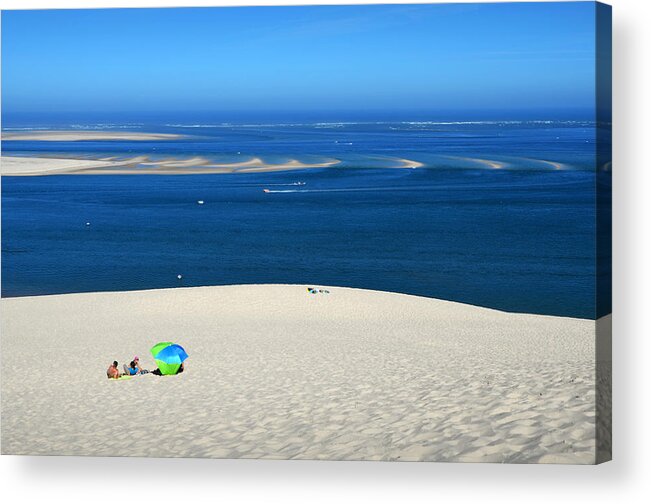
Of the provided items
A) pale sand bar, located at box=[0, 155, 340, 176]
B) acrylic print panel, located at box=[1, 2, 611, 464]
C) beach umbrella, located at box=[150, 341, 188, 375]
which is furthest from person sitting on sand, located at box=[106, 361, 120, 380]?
pale sand bar, located at box=[0, 155, 340, 176]

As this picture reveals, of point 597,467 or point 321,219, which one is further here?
point 321,219

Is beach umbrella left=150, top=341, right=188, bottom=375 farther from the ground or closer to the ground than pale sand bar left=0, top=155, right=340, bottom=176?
closer to the ground

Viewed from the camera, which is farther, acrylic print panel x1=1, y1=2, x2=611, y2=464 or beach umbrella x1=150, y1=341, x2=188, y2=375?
beach umbrella x1=150, y1=341, x2=188, y2=375

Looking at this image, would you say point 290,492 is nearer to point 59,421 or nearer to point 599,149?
point 59,421

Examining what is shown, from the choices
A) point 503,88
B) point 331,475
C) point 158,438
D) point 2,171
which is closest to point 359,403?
point 331,475

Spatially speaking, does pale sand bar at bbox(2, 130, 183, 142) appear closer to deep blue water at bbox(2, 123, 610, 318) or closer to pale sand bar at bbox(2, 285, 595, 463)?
deep blue water at bbox(2, 123, 610, 318)

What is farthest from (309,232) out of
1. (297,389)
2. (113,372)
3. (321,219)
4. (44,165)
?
(44,165)

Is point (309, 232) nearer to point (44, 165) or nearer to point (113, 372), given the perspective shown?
point (113, 372)
